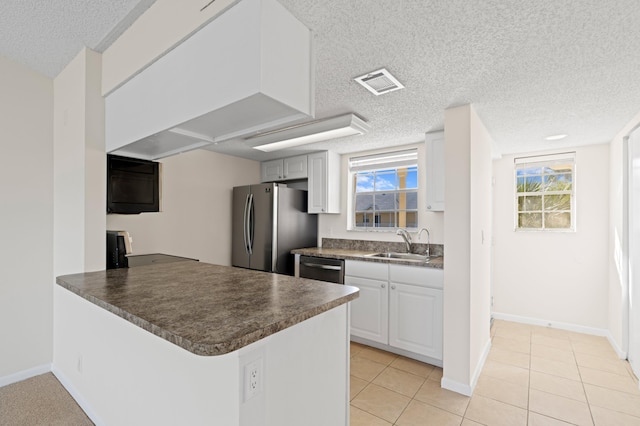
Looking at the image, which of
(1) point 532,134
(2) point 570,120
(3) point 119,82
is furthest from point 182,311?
(1) point 532,134

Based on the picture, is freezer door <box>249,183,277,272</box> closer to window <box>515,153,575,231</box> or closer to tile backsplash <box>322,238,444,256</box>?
tile backsplash <box>322,238,444,256</box>

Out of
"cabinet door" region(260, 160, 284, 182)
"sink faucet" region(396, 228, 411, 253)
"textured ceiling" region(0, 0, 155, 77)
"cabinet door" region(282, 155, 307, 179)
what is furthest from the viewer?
"cabinet door" region(260, 160, 284, 182)

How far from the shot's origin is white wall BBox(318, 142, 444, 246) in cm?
359

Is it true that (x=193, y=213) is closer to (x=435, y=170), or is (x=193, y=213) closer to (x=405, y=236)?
(x=405, y=236)

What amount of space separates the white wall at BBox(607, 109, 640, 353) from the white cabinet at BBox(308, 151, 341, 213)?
299 centimetres

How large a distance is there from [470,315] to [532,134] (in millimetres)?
2073

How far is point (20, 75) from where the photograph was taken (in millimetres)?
2432

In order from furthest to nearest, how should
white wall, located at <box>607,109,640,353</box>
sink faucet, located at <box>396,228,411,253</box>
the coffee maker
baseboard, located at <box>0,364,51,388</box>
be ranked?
1. sink faucet, located at <box>396,228,411,253</box>
2. white wall, located at <box>607,109,640,353</box>
3. baseboard, located at <box>0,364,51,388</box>
4. the coffee maker

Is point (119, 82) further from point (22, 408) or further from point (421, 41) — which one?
point (22, 408)

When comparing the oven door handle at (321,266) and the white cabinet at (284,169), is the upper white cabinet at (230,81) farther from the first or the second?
the white cabinet at (284,169)

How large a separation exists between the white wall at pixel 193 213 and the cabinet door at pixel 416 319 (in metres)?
2.38

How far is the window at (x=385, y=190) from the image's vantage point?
3822mm

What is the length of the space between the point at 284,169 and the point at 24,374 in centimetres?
335

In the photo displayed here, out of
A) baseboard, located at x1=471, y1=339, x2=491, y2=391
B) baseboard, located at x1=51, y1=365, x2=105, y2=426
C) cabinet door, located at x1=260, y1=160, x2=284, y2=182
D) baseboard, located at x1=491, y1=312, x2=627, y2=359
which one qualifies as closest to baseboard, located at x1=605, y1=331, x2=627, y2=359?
baseboard, located at x1=491, y1=312, x2=627, y2=359
